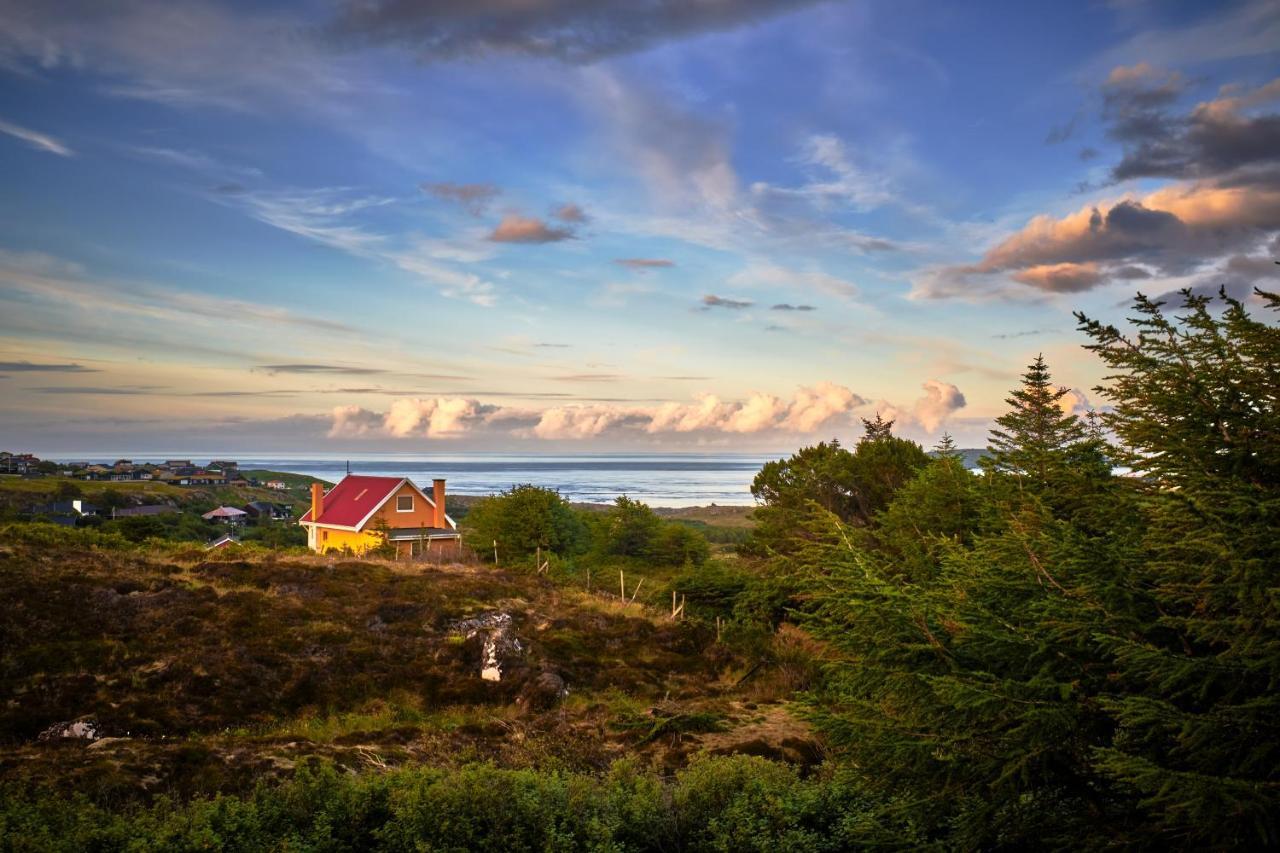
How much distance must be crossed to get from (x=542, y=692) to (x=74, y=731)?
9.66 m

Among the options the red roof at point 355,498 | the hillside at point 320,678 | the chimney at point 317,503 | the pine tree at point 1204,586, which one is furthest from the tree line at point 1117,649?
the chimney at point 317,503

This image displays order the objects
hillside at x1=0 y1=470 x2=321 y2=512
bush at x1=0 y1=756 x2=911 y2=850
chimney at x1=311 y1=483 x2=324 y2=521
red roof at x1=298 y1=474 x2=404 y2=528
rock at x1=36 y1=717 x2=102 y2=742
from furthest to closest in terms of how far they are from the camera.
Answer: hillside at x1=0 y1=470 x2=321 y2=512 → chimney at x1=311 y1=483 x2=324 y2=521 → red roof at x1=298 y1=474 x2=404 y2=528 → rock at x1=36 y1=717 x2=102 y2=742 → bush at x1=0 y1=756 x2=911 y2=850

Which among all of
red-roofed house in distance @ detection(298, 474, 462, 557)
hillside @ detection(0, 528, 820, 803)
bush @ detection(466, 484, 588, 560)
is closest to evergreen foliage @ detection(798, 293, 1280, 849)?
hillside @ detection(0, 528, 820, 803)

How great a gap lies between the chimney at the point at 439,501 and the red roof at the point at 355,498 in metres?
2.39

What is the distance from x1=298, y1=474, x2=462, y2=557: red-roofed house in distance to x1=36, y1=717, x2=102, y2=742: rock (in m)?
32.1

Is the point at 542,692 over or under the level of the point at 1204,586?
under

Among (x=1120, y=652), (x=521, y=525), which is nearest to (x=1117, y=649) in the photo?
(x=1120, y=652)

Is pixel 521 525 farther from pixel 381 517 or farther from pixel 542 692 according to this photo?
pixel 542 692

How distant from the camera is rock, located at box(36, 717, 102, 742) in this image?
45.6ft

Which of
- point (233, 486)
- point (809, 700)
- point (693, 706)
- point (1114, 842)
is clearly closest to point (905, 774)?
point (809, 700)

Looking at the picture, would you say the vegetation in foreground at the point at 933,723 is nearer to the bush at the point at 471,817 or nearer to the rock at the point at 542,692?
the bush at the point at 471,817

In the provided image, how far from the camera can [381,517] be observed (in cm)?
4872

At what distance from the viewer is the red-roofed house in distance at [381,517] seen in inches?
1913

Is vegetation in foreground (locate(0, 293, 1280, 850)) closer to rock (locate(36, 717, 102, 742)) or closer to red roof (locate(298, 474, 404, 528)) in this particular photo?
rock (locate(36, 717, 102, 742))
